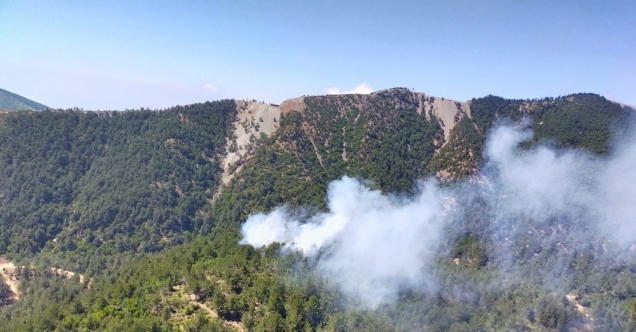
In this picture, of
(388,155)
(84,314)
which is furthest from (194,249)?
(388,155)

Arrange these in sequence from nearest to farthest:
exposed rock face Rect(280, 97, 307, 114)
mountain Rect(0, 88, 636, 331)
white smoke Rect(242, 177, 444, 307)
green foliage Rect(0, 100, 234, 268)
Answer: mountain Rect(0, 88, 636, 331)
white smoke Rect(242, 177, 444, 307)
green foliage Rect(0, 100, 234, 268)
exposed rock face Rect(280, 97, 307, 114)

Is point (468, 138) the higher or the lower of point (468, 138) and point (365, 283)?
the higher

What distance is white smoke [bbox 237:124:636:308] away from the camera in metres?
58.1

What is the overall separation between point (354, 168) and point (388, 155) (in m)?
14.8

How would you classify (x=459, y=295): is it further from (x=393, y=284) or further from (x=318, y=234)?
A: (x=318, y=234)

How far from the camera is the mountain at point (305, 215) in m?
47.6

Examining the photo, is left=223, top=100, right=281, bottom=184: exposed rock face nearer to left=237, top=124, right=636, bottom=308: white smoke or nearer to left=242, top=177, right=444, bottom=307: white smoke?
left=237, top=124, right=636, bottom=308: white smoke

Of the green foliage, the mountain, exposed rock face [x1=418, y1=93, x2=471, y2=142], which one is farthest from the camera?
exposed rock face [x1=418, y1=93, x2=471, y2=142]

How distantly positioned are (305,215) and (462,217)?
43433mm

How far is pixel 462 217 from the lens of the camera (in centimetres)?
10088

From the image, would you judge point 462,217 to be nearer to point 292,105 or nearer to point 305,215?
point 305,215

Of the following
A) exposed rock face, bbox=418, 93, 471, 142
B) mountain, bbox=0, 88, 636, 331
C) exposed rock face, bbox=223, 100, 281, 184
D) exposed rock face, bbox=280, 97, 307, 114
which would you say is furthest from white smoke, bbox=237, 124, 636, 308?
exposed rock face, bbox=280, 97, 307, 114

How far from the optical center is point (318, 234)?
65250mm

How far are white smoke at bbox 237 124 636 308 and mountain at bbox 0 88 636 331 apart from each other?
544 millimetres
